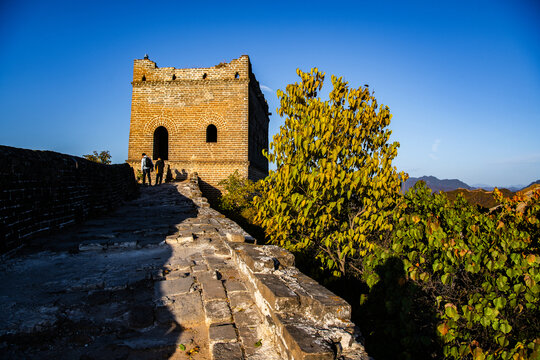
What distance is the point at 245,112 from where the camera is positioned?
1617cm

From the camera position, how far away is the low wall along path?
6.27 feet

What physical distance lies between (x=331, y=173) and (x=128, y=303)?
276 cm

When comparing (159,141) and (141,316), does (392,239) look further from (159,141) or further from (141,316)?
(159,141)

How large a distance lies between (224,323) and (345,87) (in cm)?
409

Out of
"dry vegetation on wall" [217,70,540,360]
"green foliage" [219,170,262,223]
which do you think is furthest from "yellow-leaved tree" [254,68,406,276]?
"green foliage" [219,170,262,223]

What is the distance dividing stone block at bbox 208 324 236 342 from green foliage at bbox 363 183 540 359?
1999mm

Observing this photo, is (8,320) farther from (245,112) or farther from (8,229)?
(245,112)

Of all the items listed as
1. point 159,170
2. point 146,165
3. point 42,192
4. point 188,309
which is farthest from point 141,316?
point 146,165

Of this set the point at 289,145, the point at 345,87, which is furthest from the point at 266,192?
the point at 345,87

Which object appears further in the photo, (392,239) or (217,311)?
(392,239)

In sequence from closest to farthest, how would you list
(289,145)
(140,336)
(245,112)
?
(140,336), (289,145), (245,112)

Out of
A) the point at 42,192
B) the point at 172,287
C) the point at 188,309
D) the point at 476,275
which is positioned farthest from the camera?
the point at 42,192

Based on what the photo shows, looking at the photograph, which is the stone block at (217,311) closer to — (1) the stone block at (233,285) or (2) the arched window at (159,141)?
(1) the stone block at (233,285)

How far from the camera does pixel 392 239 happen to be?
4.48 m
